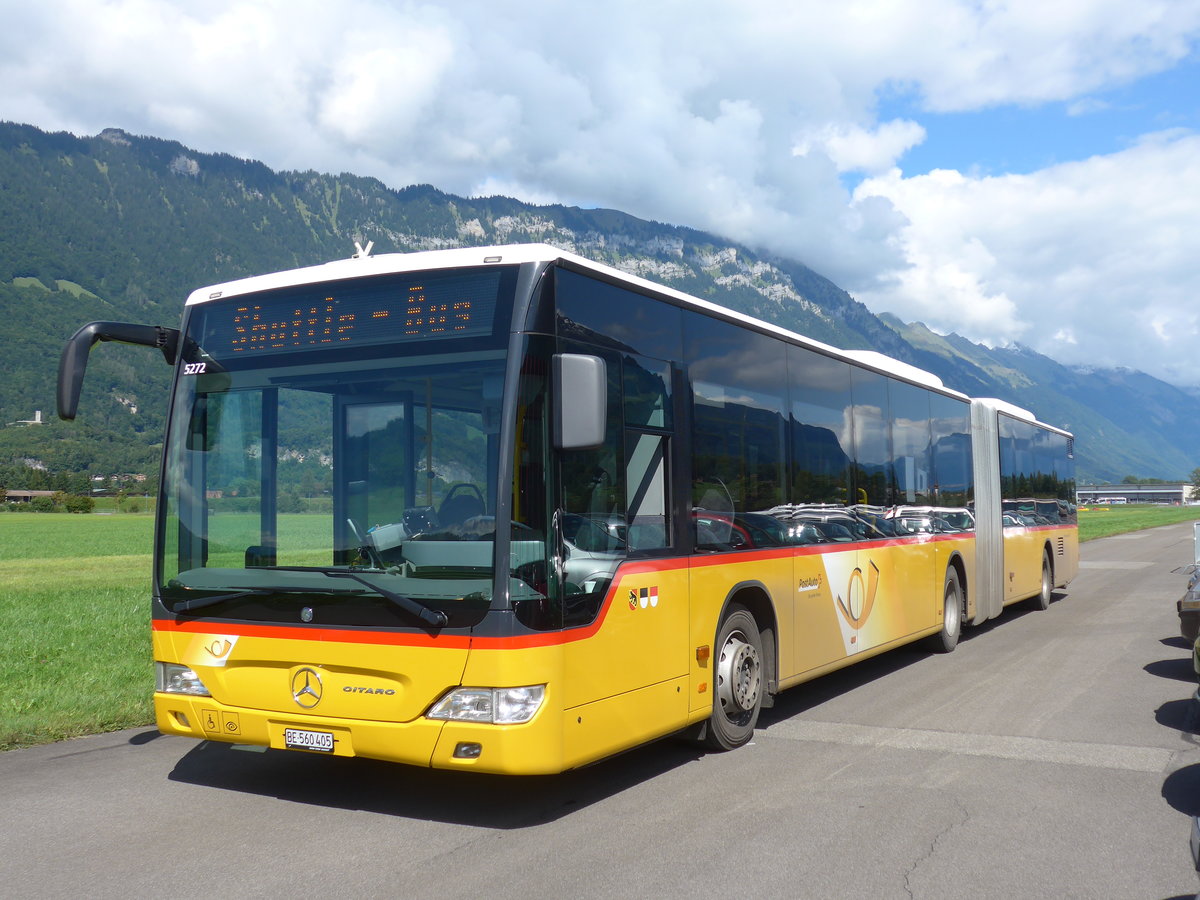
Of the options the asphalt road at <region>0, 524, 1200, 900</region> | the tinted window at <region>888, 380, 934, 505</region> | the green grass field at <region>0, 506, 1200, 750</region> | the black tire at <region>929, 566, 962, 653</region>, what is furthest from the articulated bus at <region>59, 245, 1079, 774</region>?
the black tire at <region>929, 566, 962, 653</region>

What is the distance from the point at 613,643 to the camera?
5.79 m

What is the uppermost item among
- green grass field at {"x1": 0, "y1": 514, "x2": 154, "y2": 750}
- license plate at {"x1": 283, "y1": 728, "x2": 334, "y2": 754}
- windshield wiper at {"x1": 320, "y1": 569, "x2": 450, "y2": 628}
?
windshield wiper at {"x1": 320, "y1": 569, "x2": 450, "y2": 628}

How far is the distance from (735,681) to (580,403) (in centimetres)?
291

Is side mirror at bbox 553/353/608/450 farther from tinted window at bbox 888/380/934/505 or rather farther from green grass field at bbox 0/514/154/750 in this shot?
tinted window at bbox 888/380/934/505

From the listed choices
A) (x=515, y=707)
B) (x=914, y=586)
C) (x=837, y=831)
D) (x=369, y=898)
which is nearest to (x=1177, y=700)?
(x=914, y=586)

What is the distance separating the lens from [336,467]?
20.1 ft

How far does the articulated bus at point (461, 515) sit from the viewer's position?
208 inches

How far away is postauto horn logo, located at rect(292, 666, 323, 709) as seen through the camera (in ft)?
18.5

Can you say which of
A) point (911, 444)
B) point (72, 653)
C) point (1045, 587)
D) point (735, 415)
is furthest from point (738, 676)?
point (1045, 587)

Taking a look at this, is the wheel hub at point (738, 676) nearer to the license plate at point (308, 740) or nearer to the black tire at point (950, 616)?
the license plate at point (308, 740)

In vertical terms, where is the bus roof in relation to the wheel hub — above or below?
above

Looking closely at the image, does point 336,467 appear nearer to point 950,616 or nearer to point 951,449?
point 950,616

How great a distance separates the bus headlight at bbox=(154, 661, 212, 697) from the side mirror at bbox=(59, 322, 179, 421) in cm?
153

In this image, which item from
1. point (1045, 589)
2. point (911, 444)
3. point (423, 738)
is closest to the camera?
point (423, 738)
